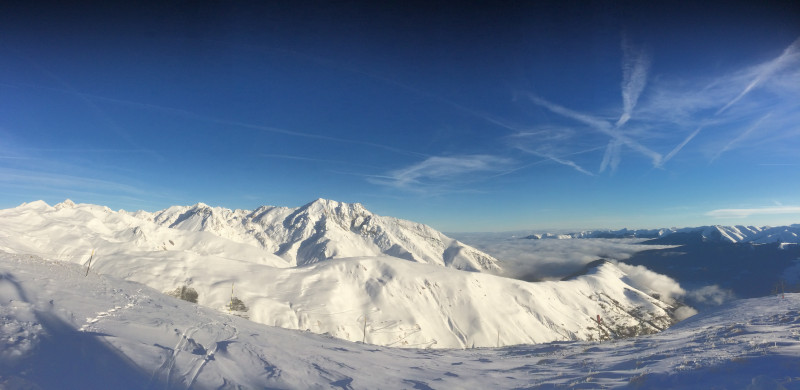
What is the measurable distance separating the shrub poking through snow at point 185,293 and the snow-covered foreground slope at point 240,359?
5547 cm

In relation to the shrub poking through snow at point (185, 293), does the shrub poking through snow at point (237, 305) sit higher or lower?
lower

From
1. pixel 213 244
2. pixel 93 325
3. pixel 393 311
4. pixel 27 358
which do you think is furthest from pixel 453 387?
pixel 213 244

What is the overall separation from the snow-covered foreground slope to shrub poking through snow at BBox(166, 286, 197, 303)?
2184 inches

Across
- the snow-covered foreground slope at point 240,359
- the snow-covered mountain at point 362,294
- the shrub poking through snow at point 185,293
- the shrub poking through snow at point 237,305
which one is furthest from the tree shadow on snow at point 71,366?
the shrub poking through snow at point 185,293

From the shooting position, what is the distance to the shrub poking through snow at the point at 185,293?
68.1m

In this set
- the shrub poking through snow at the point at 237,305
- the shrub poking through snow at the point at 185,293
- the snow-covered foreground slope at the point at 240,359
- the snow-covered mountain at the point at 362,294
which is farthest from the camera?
the snow-covered mountain at the point at 362,294

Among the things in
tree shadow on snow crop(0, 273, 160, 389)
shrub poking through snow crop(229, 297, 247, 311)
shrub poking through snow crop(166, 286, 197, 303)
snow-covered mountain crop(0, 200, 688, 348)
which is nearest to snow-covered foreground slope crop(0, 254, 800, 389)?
tree shadow on snow crop(0, 273, 160, 389)

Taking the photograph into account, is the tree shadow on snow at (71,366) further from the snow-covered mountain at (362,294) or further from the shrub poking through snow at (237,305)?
the shrub poking through snow at (237,305)

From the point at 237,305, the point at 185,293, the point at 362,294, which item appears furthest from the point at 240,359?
the point at 362,294

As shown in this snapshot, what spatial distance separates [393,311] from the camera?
9175 centimetres

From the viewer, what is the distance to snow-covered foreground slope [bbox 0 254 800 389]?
31.1ft

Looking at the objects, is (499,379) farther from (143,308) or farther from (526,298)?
(526,298)

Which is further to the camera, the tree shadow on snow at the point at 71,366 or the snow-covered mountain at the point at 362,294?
the snow-covered mountain at the point at 362,294

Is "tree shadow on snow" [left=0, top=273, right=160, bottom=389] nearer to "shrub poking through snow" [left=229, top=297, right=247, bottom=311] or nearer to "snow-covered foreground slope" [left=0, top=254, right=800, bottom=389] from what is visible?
"snow-covered foreground slope" [left=0, top=254, right=800, bottom=389]
